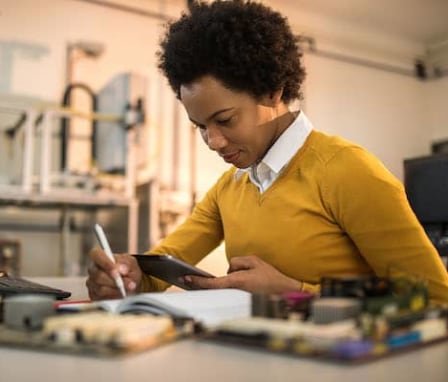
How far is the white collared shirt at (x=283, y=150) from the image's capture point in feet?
3.37

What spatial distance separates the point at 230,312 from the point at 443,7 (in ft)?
12.9

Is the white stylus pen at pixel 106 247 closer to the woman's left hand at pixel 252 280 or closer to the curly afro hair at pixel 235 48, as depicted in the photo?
the woman's left hand at pixel 252 280

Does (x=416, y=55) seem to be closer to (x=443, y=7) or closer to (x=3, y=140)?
(x=443, y=7)

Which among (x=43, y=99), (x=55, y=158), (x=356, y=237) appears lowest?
(x=356, y=237)

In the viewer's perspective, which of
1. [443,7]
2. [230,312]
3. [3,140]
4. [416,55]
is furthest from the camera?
[416,55]

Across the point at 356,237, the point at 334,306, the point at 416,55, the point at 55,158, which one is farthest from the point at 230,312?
the point at 416,55

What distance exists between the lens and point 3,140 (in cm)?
308

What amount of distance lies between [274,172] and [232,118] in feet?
0.43

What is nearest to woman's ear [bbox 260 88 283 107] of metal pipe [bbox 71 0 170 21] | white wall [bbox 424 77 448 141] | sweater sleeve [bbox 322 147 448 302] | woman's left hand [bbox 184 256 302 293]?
sweater sleeve [bbox 322 147 448 302]

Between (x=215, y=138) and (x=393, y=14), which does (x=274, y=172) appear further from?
(x=393, y=14)

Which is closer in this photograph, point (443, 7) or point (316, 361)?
point (316, 361)

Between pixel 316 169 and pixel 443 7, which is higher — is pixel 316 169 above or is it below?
below

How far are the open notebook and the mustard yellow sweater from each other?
234mm

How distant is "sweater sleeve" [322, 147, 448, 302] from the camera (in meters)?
0.85
